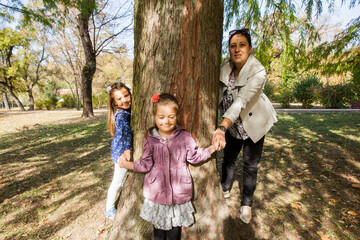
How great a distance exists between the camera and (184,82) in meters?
1.74

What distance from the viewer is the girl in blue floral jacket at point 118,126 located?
2.13 m

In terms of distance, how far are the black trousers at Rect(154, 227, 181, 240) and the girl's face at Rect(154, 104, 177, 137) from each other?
968mm

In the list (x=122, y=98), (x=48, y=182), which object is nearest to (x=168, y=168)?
(x=122, y=98)

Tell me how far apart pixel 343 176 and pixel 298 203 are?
57.8 inches

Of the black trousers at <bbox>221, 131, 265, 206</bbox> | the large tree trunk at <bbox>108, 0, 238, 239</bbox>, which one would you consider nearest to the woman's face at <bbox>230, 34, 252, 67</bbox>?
the large tree trunk at <bbox>108, 0, 238, 239</bbox>

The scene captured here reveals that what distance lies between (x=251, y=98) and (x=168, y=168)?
3.71 ft

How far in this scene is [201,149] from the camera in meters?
1.80

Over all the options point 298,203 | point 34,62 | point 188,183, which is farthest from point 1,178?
point 34,62

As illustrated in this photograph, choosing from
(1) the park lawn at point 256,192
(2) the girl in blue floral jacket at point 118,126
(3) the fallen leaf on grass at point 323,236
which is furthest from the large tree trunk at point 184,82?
(3) the fallen leaf on grass at point 323,236

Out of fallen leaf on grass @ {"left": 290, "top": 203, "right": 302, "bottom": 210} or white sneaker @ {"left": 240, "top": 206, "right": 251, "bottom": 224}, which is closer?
white sneaker @ {"left": 240, "top": 206, "right": 251, "bottom": 224}

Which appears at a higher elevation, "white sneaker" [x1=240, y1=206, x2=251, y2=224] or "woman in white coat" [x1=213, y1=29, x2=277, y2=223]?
"woman in white coat" [x1=213, y1=29, x2=277, y2=223]

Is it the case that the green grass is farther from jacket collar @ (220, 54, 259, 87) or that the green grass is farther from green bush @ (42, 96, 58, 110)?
green bush @ (42, 96, 58, 110)

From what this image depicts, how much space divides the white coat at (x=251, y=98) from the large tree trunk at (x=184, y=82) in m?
0.29

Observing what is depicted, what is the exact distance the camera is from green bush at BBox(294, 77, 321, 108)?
14.8 meters
